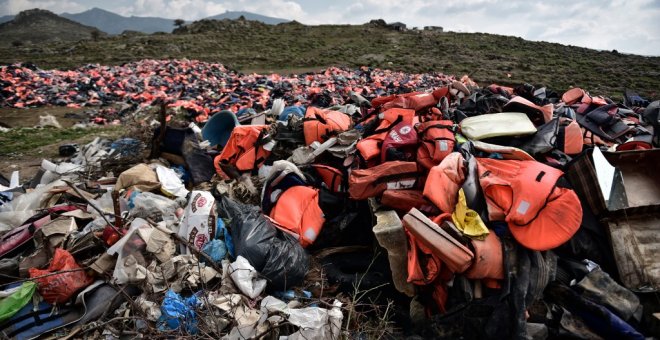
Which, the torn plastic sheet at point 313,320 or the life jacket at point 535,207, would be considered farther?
the life jacket at point 535,207

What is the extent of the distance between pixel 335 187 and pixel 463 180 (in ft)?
4.20

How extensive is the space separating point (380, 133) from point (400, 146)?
0.49 m

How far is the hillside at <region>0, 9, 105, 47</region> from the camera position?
144 ft

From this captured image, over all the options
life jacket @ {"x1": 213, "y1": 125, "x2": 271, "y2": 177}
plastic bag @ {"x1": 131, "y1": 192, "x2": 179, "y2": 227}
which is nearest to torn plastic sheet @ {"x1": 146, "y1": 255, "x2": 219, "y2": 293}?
plastic bag @ {"x1": 131, "y1": 192, "x2": 179, "y2": 227}

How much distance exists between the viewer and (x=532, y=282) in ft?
7.72

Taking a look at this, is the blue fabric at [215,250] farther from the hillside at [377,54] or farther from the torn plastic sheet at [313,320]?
the hillside at [377,54]

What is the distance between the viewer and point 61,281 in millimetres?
2541

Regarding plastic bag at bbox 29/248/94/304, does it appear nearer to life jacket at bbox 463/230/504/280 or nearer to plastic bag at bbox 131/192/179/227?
plastic bag at bbox 131/192/179/227

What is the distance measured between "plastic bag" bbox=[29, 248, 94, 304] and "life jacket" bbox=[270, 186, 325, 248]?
151 centimetres

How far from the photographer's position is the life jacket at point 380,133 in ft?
11.2

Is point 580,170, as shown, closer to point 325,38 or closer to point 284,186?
point 284,186

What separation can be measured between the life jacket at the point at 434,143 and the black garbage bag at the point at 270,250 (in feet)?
→ 4.47

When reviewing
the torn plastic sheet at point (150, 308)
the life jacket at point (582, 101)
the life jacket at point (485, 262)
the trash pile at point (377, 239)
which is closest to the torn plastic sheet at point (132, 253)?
the trash pile at point (377, 239)

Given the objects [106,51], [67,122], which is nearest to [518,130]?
[67,122]
